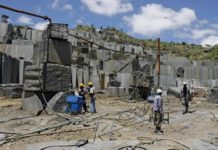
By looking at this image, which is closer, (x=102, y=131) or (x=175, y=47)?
(x=102, y=131)

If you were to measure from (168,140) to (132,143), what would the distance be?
48.0 inches

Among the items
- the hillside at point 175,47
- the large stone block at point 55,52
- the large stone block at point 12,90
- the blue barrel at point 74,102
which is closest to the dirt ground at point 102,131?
the blue barrel at point 74,102

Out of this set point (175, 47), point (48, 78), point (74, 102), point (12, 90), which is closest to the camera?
point (74, 102)

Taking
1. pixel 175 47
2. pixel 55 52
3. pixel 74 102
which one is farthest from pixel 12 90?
pixel 175 47

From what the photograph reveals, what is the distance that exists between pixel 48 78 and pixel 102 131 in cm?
392

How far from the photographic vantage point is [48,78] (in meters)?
13.5

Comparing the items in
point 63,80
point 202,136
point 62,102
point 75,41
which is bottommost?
point 202,136

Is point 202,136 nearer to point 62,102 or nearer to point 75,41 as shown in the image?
point 62,102

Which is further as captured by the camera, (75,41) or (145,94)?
(75,41)

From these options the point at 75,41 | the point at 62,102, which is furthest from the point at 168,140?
the point at 75,41

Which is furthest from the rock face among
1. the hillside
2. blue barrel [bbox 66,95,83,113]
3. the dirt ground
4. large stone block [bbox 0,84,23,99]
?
the hillside

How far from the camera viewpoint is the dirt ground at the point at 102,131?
29.2 feet

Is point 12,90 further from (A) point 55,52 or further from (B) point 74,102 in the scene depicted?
(B) point 74,102

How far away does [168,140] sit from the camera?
958 centimetres
